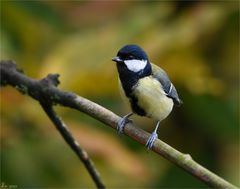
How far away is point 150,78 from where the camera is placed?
5.45 ft

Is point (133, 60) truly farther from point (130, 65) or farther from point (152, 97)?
point (152, 97)

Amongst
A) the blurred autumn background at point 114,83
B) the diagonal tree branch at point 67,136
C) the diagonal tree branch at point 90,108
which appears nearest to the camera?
the diagonal tree branch at point 90,108

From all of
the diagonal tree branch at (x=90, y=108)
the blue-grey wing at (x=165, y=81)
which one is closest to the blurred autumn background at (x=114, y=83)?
the blue-grey wing at (x=165, y=81)

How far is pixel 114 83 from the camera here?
1.82 m

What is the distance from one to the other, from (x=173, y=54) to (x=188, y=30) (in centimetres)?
11

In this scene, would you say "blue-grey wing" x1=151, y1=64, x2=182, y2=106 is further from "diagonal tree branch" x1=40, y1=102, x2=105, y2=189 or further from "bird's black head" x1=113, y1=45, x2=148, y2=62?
"diagonal tree branch" x1=40, y1=102, x2=105, y2=189

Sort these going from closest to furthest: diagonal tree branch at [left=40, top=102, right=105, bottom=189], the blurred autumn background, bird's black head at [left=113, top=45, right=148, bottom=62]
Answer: diagonal tree branch at [left=40, top=102, right=105, bottom=189] < bird's black head at [left=113, top=45, right=148, bottom=62] < the blurred autumn background

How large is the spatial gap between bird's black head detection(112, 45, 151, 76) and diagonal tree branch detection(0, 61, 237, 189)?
291 millimetres

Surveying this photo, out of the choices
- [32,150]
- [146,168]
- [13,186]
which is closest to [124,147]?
[146,168]

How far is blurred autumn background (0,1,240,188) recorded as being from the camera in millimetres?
1755

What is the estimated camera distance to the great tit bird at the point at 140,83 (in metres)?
1.61

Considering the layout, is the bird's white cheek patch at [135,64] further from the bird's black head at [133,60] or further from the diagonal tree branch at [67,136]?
the diagonal tree branch at [67,136]

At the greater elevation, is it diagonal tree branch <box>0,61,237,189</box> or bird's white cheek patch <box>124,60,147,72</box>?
bird's white cheek patch <box>124,60,147,72</box>

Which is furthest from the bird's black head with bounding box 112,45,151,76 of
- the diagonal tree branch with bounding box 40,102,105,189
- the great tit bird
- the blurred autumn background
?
the diagonal tree branch with bounding box 40,102,105,189
